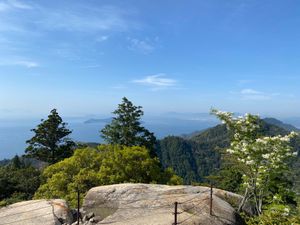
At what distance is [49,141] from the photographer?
4228 cm

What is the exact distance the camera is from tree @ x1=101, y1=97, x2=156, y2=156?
37.1 metres

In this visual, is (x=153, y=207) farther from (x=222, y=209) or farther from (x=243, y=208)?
(x=243, y=208)

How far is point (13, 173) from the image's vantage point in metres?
40.6

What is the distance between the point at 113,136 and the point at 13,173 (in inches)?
493

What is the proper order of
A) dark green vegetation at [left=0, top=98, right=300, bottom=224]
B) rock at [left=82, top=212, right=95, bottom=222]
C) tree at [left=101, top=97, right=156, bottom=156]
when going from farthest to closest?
tree at [left=101, top=97, right=156, bottom=156], dark green vegetation at [left=0, top=98, right=300, bottom=224], rock at [left=82, top=212, right=95, bottom=222]

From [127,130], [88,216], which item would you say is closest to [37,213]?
[88,216]

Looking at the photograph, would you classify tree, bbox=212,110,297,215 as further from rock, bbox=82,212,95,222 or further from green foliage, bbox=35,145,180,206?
green foliage, bbox=35,145,180,206

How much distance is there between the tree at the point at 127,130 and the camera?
37.1 metres

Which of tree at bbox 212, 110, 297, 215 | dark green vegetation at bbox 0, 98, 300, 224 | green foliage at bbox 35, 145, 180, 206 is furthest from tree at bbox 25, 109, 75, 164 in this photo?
tree at bbox 212, 110, 297, 215

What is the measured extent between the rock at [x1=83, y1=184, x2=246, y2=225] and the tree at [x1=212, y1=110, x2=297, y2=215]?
4.64 ft

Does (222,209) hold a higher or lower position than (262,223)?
lower

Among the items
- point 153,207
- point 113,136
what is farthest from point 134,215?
point 113,136

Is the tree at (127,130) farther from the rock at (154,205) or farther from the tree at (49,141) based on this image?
the rock at (154,205)

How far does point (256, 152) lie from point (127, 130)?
88.4 feet
